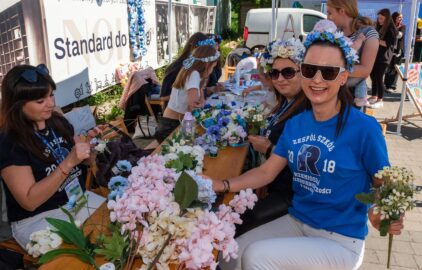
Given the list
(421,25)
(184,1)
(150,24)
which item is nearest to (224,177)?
(150,24)

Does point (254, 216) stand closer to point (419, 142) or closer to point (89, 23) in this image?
point (419, 142)

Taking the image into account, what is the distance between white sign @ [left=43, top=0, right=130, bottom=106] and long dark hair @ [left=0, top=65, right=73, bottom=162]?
11.8ft

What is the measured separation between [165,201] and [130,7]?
780cm

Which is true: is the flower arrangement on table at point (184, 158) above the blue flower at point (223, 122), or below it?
above

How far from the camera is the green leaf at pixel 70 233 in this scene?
1.45m

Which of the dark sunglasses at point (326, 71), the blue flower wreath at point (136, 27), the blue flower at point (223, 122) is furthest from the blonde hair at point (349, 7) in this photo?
the blue flower wreath at point (136, 27)

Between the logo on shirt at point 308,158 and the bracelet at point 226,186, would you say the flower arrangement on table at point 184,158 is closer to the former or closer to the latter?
the bracelet at point 226,186

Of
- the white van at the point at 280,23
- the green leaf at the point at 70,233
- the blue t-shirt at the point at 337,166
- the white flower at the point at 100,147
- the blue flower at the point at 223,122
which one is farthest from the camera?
the white van at the point at 280,23

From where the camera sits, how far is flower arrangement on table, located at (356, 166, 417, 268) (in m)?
1.49

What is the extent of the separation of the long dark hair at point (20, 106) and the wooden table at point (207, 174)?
0.57 meters

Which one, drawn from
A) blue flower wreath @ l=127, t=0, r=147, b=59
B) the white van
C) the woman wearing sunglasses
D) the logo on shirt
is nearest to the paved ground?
the woman wearing sunglasses

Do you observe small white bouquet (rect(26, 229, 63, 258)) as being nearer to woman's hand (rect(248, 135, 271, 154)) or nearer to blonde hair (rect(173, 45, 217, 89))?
woman's hand (rect(248, 135, 271, 154))

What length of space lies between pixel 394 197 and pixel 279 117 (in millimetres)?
1420

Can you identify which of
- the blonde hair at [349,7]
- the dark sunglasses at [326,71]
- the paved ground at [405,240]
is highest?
the blonde hair at [349,7]
